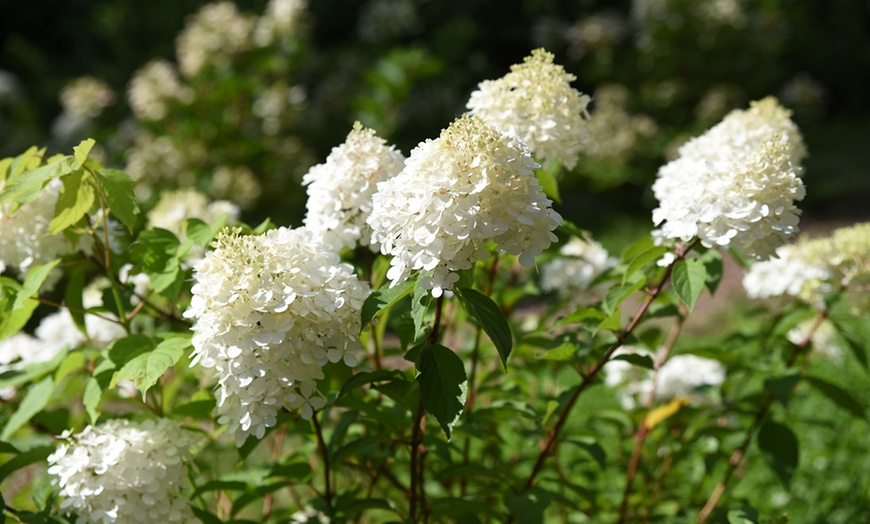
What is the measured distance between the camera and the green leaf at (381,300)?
4.09 feet

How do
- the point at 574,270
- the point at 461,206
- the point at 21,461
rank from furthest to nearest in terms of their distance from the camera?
the point at 574,270 → the point at 21,461 → the point at 461,206

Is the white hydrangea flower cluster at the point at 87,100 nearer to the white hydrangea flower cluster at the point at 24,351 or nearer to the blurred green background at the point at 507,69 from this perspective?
the blurred green background at the point at 507,69

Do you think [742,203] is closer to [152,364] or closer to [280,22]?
[152,364]

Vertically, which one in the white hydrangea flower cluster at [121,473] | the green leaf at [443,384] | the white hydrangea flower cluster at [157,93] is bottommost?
the white hydrangea flower cluster at [121,473]

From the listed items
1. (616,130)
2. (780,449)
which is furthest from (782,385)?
(616,130)

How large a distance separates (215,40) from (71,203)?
12.6 feet

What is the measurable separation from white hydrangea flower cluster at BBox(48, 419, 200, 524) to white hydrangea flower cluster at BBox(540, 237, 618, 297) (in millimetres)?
1261

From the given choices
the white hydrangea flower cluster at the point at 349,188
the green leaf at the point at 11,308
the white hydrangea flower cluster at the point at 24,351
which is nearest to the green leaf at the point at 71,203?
the green leaf at the point at 11,308

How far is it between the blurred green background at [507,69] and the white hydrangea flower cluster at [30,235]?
3400 mm

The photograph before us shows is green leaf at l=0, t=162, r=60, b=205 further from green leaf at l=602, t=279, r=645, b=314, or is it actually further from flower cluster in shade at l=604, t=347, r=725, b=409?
flower cluster in shade at l=604, t=347, r=725, b=409

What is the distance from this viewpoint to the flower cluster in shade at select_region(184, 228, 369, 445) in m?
1.24

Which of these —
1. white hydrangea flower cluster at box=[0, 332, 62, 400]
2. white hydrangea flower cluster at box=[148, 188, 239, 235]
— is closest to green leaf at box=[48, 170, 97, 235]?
white hydrangea flower cluster at box=[148, 188, 239, 235]

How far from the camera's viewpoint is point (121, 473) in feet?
4.79

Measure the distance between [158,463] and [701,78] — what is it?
264 inches
